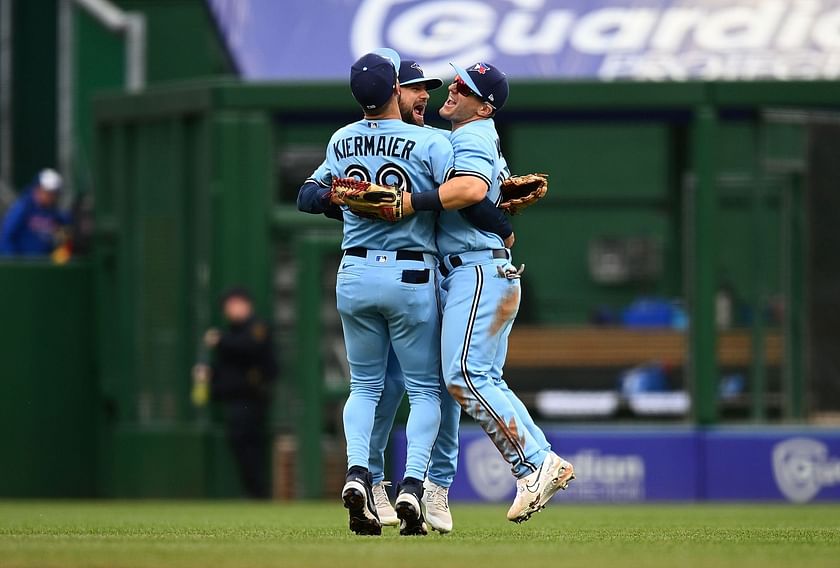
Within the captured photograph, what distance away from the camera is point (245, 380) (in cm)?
1345

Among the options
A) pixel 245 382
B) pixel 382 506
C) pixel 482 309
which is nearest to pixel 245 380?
pixel 245 382

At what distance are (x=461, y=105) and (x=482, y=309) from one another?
3.09 ft

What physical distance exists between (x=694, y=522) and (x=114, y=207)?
7.34 m

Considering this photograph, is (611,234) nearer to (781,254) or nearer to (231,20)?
(781,254)

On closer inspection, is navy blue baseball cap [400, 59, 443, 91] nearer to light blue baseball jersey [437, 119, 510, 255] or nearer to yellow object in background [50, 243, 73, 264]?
light blue baseball jersey [437, 119, 510, 255]

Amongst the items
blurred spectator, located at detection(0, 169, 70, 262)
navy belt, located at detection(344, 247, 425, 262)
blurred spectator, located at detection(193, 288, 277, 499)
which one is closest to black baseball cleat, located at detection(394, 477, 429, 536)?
navy belt, located at detection(344, 247, 425, 262)

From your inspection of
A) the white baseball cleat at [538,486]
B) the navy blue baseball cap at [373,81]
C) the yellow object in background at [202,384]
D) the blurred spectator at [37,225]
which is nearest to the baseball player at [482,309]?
the white baseball cleat at [538,486]

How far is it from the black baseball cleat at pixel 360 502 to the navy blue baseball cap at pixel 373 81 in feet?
5.06

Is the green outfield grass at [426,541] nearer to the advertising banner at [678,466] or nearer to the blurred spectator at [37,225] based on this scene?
the advertising banner at [678,466]

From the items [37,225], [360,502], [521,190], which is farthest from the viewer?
[37,225]

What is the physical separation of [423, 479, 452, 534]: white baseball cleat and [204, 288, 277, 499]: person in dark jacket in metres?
6.01

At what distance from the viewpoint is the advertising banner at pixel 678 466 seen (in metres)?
13.2

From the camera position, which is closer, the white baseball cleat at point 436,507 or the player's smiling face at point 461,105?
the white baseball cleat at point 436,507

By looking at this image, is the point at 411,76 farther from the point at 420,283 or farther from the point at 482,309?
the point at 482,309
